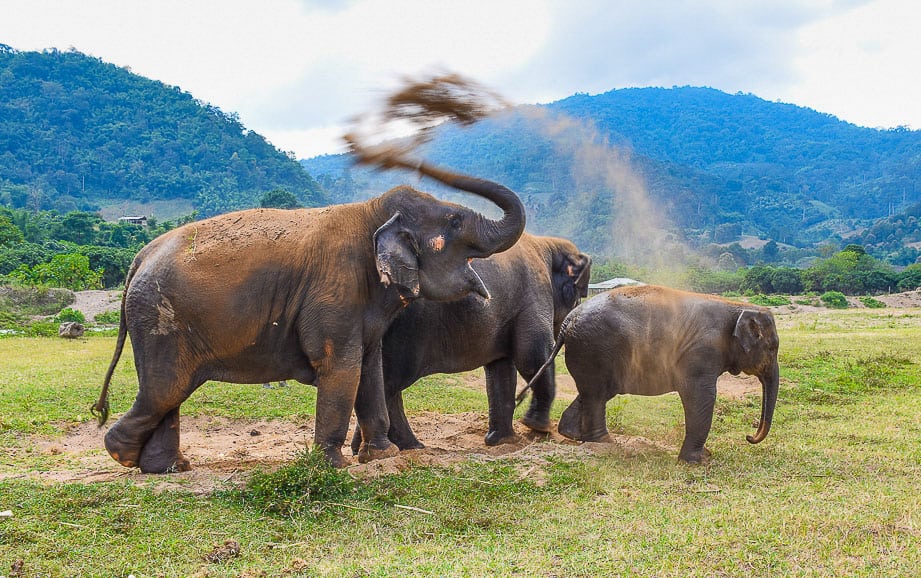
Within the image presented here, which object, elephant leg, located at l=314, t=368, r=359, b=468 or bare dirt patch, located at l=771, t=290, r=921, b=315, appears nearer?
elephant leg, located at l=314, t=368, r=359, b=468

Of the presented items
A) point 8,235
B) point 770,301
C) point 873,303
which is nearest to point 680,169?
point 770,301

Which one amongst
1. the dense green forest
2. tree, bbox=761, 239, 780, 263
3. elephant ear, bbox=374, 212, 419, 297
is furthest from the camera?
tree, bbox=761, 239, 780, 263

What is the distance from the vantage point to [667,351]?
850 centimetres

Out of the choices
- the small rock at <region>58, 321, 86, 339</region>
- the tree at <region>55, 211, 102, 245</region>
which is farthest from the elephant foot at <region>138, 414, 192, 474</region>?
the tree at <region>55, 211, 102, 245</region>

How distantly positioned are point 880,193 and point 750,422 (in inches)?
5452

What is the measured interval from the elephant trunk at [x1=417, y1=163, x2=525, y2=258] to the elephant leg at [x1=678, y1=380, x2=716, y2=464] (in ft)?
8.50

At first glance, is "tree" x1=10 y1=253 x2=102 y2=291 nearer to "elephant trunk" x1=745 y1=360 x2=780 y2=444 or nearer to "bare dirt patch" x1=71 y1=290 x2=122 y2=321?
"bare dirt patch" x1=71 y1=290 x2=122 y2=321

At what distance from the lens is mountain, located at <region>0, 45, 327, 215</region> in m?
113

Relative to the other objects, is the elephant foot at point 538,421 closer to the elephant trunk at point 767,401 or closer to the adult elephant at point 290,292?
the elephant trunk at point 767,401

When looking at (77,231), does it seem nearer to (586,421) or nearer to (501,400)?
(501,400)

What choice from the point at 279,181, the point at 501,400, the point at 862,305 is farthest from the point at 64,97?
the point at 501,400

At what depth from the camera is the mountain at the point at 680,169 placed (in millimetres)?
12402

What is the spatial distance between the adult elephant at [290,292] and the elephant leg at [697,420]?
2.59 metres

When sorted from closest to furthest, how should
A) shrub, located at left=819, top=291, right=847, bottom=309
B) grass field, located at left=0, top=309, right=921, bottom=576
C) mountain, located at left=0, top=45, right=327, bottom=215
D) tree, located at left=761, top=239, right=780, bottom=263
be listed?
grass field, located at left=0, top=309, right=921, bottom=576
shrub, located at left=819, top=291, right=847, bottom=309
tree, located at left=761, top=239, right=780, bottom=263
mountain, located at left=0, top=45, right=327, bottom=215
